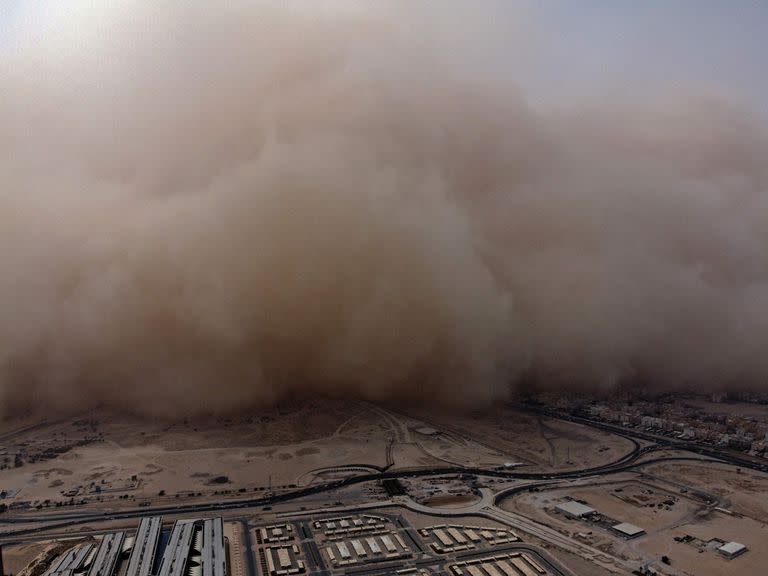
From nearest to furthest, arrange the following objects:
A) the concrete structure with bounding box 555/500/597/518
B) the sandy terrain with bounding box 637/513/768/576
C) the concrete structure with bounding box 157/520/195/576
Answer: the concrete structure with bounding box 157/520/195/576, the sandy terrain with bounding box 637/513/768/576, the concrete structure with bounding box 555/500/597/518

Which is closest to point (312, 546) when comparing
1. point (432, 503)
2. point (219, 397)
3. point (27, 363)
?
point (432, 503)

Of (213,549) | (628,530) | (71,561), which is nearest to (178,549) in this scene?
(213,549)

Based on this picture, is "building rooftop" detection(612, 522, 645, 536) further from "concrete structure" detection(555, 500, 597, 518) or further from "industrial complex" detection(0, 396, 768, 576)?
"concrete structure" detection(555, 500, 597, 518)

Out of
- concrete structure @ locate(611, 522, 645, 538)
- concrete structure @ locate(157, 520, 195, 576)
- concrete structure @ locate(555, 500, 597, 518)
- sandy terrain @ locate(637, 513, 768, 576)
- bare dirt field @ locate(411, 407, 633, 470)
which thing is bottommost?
sandy terrain @ locate(637, 513, 768, 576)

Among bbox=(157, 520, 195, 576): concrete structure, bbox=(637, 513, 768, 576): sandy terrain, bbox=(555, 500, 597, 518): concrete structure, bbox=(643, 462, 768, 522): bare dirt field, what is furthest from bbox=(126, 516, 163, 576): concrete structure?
bbox=(643, 462, 768, 522): bare dirt field

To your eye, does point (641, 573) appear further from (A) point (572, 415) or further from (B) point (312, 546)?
(A) point (572, 415)

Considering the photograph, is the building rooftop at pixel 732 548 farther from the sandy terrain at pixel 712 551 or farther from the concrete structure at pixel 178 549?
the concrete structure at pixel 178 549

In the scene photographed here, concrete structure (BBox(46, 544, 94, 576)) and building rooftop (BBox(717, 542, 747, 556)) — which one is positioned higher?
concrete structure (BBox(46, 544, 94, 576))
